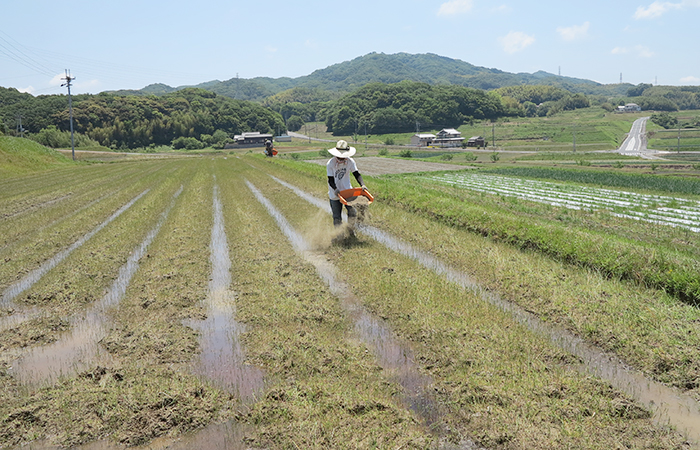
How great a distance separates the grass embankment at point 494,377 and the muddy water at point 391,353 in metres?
0.10

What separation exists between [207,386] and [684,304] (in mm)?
6128

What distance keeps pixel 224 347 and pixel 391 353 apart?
198 cm

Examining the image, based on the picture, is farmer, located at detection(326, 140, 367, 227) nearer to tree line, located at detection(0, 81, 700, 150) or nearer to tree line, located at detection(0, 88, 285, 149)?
tree line, located at detection(0, 81, 700, 150)

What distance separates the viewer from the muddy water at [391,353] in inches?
150

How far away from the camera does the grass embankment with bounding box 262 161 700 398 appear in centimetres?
473

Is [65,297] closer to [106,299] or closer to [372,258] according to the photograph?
[106,299]

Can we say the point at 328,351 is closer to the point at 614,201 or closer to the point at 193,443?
the point at 193,443

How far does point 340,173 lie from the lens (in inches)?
380

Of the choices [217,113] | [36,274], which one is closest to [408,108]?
[217,113]

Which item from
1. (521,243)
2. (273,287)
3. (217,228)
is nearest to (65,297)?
(273,287)

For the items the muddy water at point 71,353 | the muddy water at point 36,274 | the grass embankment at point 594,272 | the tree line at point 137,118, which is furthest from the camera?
the tree line at point 137,118

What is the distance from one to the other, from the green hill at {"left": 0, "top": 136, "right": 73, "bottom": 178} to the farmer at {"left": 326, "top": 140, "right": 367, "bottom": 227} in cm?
3320

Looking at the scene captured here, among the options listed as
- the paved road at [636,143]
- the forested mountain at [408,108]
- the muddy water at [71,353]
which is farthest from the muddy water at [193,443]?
the forested mountain at [408,108]

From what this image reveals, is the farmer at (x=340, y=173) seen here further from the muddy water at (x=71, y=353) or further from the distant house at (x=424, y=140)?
the distant house at (x=424, y=140)
